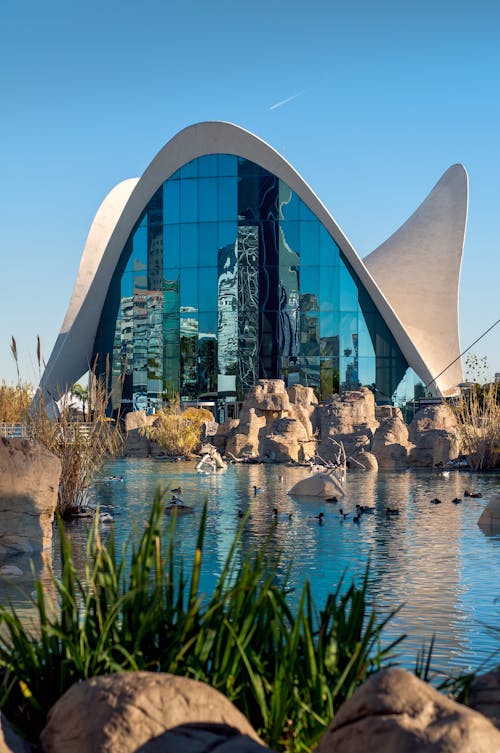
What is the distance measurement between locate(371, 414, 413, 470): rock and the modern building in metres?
11.9

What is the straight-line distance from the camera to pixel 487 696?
9.63 feet

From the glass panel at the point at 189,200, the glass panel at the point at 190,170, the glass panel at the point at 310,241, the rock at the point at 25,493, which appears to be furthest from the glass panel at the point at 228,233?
the rock at the point at 25,493

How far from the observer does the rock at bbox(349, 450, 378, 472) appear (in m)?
18.9

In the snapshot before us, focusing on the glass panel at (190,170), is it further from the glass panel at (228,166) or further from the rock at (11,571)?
the rock at (11,571)

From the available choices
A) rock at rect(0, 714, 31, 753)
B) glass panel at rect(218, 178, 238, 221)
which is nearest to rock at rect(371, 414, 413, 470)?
glass panel at rect(218, 178, 238, 221)

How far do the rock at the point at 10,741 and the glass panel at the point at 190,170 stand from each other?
32074 mm

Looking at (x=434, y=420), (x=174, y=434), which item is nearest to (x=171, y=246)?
(x=174, y=434)

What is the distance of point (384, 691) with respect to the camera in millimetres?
2449

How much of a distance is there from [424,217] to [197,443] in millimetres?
18263

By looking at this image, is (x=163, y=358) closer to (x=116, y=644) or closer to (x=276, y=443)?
(x=276, y=443)

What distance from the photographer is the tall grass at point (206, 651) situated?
2.91m

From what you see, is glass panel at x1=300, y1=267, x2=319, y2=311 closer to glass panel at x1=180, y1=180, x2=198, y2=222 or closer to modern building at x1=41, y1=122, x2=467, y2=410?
modern building at x1=41, y1=122, x2=467, y2=410

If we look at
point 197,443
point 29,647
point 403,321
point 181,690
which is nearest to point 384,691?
point 181,690

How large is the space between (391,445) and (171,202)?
645 inches
